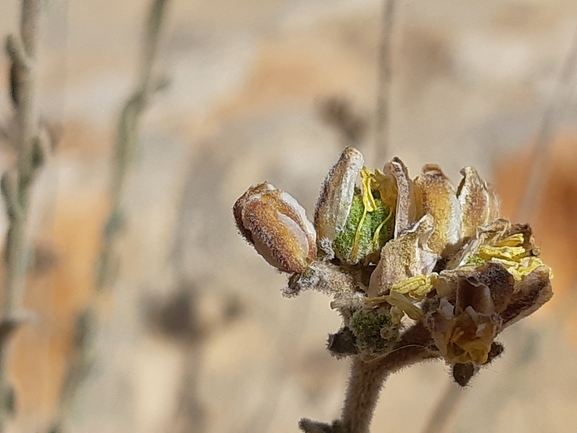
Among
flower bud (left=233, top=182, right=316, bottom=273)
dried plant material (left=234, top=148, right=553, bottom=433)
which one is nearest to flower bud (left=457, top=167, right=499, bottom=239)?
dried plant material (left=234, top=148, right=553, bottom=433)

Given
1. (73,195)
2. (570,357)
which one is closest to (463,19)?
(570,357)

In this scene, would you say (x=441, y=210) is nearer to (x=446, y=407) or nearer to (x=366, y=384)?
(x=366, y=384)

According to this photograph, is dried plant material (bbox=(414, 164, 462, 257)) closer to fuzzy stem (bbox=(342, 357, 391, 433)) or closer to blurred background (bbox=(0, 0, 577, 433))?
fuzzy stem (bbox=(342, 357, 391, 433))

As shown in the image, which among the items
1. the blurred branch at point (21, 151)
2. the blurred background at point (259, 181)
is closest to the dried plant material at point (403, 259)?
the blurred branch at point (21, 151)

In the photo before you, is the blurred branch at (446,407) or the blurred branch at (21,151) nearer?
the blurred branch at (21,151)

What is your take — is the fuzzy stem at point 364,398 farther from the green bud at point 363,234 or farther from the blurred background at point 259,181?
the blurred background at point 259,181

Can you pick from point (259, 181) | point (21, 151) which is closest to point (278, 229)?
point (21, 151)
